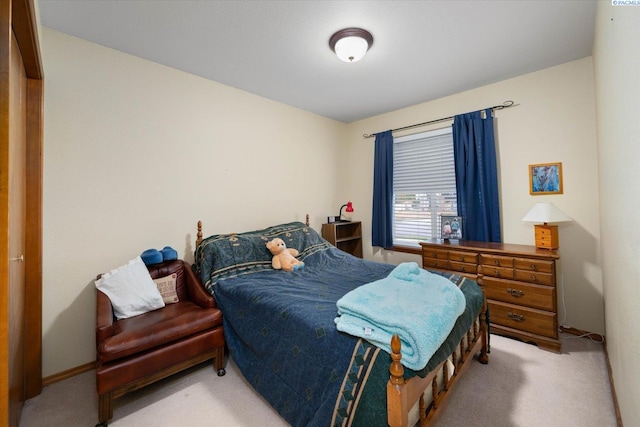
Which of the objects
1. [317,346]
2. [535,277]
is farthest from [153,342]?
[535,277]

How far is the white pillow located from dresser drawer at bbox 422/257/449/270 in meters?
2.69

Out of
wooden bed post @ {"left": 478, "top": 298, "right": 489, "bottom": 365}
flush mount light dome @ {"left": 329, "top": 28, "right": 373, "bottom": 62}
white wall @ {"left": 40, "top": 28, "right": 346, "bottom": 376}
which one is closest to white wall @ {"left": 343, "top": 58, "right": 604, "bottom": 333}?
wooden bed post @ {"left": 478, "top": 298, "right": 489, "bottom": 365}

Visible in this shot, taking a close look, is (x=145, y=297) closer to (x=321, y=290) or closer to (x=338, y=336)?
(x=321, y=290)

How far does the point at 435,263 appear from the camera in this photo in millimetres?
3059

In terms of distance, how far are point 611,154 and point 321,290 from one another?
2.07m

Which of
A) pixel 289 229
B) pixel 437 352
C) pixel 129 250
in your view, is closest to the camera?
pixel 437 352

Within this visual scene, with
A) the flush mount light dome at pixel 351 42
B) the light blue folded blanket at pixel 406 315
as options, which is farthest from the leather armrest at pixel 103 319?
the flush mount light dome at pixel 351 42

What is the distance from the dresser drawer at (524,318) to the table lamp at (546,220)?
25.3 inches

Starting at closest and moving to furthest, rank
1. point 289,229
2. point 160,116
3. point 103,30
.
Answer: point 103,30, point 160,116, point 289,229

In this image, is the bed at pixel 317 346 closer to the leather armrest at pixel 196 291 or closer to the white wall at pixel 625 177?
the leather armrest at pixel 196 291

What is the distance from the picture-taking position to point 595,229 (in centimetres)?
256

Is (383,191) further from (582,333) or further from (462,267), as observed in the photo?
(582,333)

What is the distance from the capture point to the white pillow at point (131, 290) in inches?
81.0

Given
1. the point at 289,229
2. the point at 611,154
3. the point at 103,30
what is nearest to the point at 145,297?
the point at 289,229
